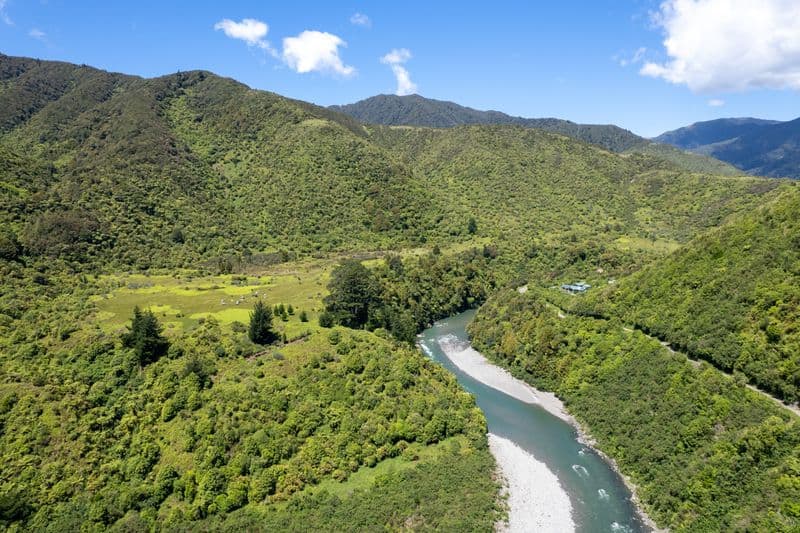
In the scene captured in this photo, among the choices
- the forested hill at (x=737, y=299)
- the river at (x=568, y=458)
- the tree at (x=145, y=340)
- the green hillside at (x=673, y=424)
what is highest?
the forested hill at (x=737, y=299)

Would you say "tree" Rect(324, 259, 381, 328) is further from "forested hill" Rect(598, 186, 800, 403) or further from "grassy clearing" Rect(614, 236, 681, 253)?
"grassy clearing" Rect(614, 236, 681, 253)

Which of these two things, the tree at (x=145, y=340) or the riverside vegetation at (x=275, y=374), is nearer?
the riverside vegetation at (x=275, y=374)

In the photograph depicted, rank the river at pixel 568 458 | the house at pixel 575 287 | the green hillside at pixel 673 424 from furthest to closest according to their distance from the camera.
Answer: the house at pixel 575 287, the river at pixel 568 458, the green hillside at pixel 673 424

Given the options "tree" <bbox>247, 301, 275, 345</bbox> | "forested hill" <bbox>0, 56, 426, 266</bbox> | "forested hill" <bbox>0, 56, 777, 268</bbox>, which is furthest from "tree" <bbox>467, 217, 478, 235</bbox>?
"tree" <bbox>247, 301, 275, 345</bbox>

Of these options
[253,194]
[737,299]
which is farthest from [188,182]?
[737,299]

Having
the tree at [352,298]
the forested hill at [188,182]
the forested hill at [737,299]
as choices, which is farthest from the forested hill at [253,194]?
the forested hill at [737,299]

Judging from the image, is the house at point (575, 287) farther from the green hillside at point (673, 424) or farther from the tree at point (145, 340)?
the tree at point (145, 340)

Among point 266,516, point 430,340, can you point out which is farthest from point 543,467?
point 430,340
